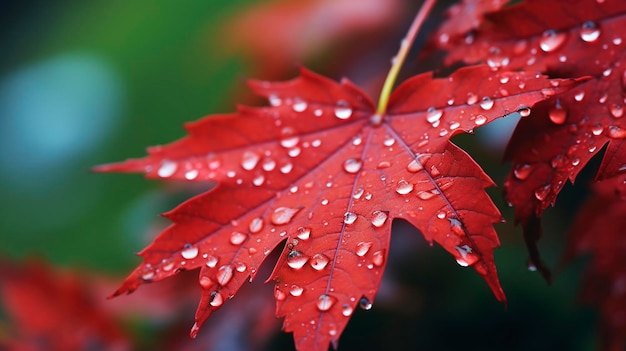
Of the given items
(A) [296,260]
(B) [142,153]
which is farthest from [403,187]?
(B) [142,153]

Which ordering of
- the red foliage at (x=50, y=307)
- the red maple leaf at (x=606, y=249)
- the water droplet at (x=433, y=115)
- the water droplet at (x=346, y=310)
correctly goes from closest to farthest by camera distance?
the water droplet at (x=346, y=310) < the water droplet at (x=433, y=115) < the red maple leaf at (x=606, y=249) < the red foliage at (x=50, y=307)

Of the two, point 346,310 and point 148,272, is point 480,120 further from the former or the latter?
point 148,272

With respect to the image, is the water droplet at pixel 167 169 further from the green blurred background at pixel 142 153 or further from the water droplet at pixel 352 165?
the green blurred background at pixel 142 153

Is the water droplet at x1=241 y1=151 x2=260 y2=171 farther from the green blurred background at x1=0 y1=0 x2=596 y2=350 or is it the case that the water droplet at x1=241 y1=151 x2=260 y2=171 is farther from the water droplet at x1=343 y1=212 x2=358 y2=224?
the green blurred background at x1=0 y1=0 x2=596 y2=350

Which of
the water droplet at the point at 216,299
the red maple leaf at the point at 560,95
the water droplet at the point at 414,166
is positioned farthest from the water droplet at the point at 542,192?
the water droplet at the point at 216,299

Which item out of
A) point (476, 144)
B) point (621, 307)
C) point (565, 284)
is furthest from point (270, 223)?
point (565, 284)

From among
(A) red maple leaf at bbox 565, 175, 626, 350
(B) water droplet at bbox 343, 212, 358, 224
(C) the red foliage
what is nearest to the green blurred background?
(C) the red foliage
